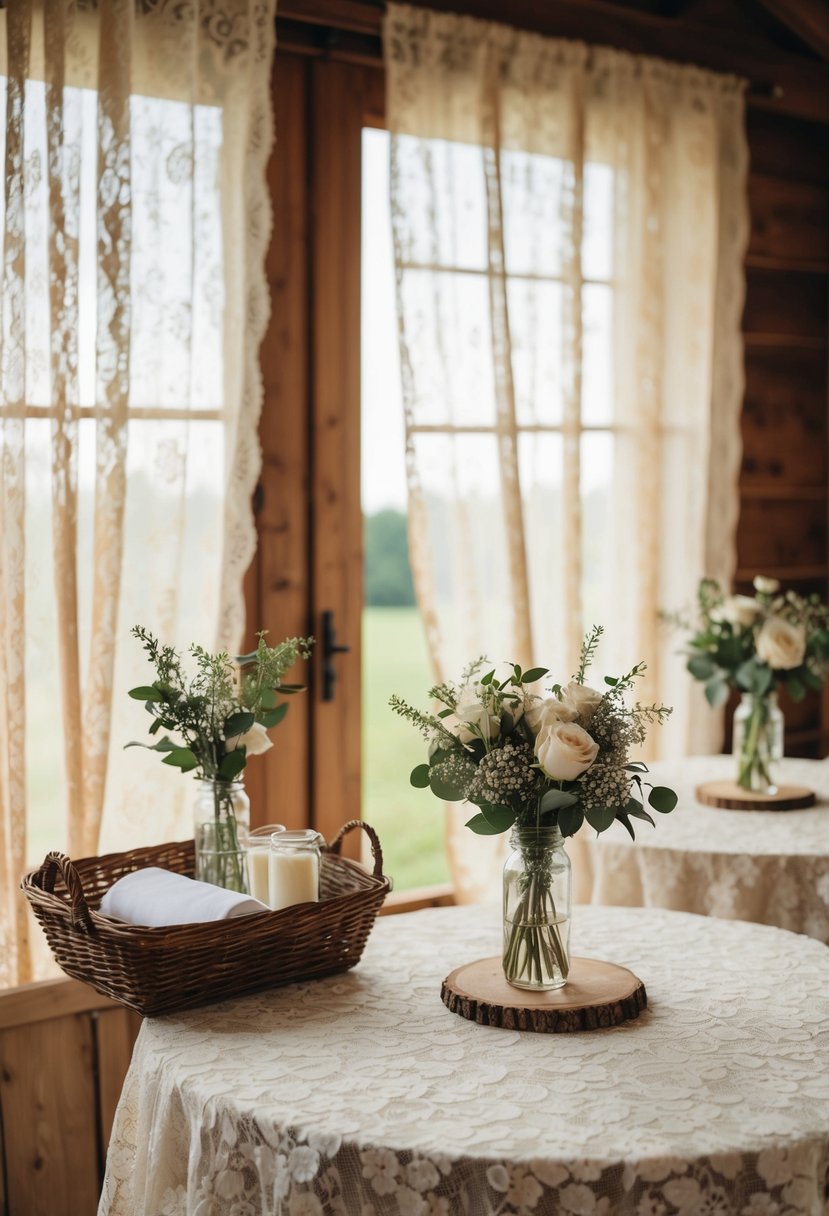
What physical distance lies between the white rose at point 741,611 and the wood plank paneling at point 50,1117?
5.14ft

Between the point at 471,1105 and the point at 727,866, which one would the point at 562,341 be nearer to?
the point at 727,866

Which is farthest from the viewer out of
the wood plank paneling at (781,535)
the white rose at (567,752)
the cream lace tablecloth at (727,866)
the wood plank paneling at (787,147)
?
the wood plank paneling at (781,535)

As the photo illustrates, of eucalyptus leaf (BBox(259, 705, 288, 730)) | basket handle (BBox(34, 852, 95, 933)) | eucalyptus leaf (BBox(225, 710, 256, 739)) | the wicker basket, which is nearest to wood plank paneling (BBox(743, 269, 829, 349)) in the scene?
eucalyptus leaf (BBox(259, 705, 288, 730))

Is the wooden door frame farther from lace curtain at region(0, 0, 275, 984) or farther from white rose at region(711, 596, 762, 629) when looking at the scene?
white rose at region(711, 596, 762, 629)

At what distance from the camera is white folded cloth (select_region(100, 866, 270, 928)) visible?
1729mm

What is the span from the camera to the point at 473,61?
3158 mm

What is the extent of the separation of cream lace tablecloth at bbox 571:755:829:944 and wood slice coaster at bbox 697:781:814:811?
18 mm

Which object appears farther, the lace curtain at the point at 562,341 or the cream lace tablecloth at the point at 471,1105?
the lace curtain at the point at 562,341

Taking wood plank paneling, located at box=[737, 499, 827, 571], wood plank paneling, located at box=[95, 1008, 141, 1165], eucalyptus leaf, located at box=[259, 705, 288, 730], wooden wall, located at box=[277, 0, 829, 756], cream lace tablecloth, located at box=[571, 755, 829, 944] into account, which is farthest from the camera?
wood plank paneling, located at box=[737, 499, 827, 571]

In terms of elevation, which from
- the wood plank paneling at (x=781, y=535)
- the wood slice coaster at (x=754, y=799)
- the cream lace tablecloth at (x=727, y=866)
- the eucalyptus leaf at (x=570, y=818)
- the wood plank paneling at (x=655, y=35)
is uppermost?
the wood plank paneling at (x=655, y=35)

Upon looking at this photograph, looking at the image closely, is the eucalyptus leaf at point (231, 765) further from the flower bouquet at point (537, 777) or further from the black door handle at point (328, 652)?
the black door handle at point (328, 652)

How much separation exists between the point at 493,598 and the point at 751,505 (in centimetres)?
116

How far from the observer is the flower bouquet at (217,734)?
1909mm

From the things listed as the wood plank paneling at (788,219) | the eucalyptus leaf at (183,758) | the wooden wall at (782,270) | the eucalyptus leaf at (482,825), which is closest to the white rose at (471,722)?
the eucalyptus leaf at (482,825)
